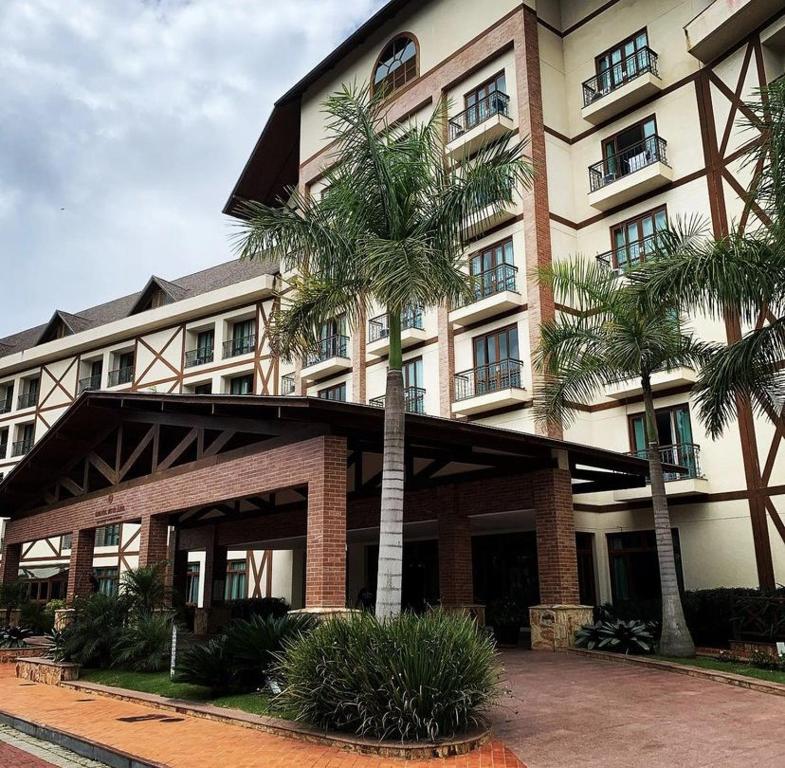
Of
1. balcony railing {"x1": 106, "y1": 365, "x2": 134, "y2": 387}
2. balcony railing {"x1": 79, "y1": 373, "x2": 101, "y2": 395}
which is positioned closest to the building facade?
balcony railing {"x1": 106, "y1": 365, "x2": 134, "y2": 387}

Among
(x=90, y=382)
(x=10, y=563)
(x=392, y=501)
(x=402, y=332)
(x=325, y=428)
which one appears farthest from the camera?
(x=90, y=382)

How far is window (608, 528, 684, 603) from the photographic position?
904 inches

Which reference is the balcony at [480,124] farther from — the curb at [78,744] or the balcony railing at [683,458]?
the curb at [78,744]

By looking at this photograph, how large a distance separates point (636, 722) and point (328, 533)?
5.57m

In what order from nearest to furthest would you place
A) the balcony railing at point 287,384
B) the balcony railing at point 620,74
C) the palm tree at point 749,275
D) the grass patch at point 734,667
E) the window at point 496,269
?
1. the palm tree at point 749,275
2. the grass patch at point 734,667
3. the balcony railing at point 620,74
4. the window at point 496,269
5. the balcony railing at point 287,384

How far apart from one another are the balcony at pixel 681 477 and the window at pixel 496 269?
6755mm

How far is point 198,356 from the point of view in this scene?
40.6 m

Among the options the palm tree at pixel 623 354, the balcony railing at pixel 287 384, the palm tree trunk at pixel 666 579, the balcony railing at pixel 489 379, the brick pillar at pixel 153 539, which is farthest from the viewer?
the balcony railing at pixel 287 384

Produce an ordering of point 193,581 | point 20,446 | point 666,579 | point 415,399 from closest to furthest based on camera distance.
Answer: point 666,579 → point 415,399 → point 193,581 → point 20,446

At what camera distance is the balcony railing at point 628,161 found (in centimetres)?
2425

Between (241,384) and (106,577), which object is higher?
(241,384)

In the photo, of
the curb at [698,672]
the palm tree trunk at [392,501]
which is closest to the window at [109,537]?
the curb at [698,672]

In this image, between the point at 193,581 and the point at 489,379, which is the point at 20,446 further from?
the point at 489,379

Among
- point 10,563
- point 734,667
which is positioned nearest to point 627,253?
point 734,667
